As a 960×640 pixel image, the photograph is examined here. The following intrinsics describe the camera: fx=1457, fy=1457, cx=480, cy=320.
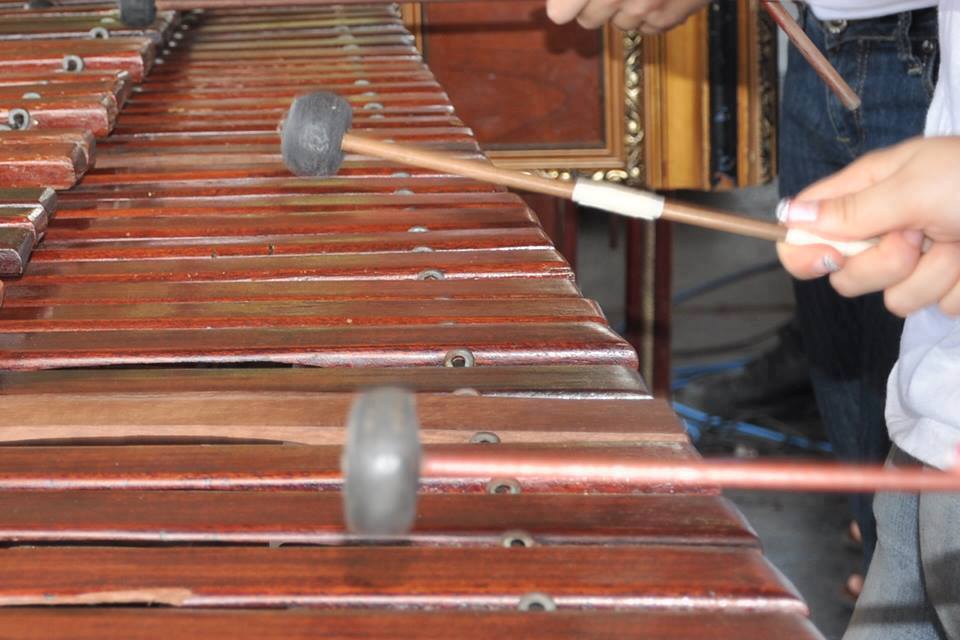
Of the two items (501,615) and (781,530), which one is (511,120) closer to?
(781,530)

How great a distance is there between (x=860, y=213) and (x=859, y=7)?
3.33 ft

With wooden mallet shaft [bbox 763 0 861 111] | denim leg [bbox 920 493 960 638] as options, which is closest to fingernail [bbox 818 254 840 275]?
denim leg [bbox 920 493 960 638]

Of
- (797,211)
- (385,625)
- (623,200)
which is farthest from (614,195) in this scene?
(385,625)

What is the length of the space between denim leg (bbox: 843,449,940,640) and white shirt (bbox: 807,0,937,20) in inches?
25.6

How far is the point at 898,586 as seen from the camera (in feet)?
5.02

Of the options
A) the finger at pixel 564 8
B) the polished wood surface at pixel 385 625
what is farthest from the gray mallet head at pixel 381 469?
the finger at pixel 564 8

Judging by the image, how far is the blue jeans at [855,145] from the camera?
1.96 metres

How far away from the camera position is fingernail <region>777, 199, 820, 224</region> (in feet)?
3.33

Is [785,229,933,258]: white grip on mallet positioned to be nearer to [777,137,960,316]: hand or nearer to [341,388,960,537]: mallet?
[777,137,960,316]: hand

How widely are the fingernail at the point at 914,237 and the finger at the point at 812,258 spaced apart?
0.15 ft

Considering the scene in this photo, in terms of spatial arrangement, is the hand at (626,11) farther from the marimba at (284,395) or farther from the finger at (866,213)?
the finger at (866,213)

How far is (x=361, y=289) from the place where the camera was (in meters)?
1.50

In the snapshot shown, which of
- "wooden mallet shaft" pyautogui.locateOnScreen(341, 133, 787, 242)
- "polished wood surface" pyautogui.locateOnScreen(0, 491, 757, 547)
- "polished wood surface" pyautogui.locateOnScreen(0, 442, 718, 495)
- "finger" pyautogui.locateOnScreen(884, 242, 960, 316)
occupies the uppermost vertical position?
"wooden mallet shaft" pyautogui.locateOnScreen(341, 133, 787, 242)

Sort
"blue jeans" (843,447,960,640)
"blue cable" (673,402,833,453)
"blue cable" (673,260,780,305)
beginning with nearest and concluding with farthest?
"blue jeans" (843,447,960,640), "blue cable" (673,402,833,453), "blue cable" (673,260,780,305)
